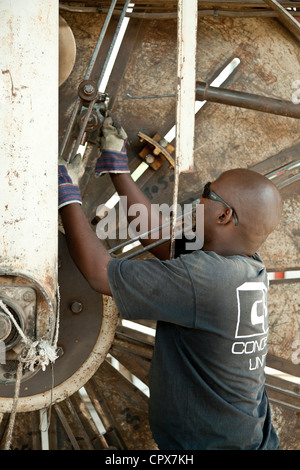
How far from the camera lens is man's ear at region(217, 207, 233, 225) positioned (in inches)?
98.2

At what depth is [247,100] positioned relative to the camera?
3.12 metres

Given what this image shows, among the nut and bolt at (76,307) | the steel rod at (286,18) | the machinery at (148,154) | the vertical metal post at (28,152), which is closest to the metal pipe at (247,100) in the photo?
the machinery at (148,154)

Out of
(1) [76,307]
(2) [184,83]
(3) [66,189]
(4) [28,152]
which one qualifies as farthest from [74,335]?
(2) [184,83]

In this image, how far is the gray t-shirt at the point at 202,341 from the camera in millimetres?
2268

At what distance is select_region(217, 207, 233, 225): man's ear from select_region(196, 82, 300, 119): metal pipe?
87 cm

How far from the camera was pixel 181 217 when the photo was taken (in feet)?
9.43

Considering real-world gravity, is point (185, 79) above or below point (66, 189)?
above

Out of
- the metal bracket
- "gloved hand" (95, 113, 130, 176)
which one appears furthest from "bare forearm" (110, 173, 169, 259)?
the metal bracket

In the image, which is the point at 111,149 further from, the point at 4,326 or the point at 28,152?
the point at 4,326

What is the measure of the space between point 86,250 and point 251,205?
0.77 meters

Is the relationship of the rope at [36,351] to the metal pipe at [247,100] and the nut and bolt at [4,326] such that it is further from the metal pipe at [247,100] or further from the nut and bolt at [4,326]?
the metal pipe at [247,100]

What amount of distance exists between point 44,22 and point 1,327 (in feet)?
3.99
